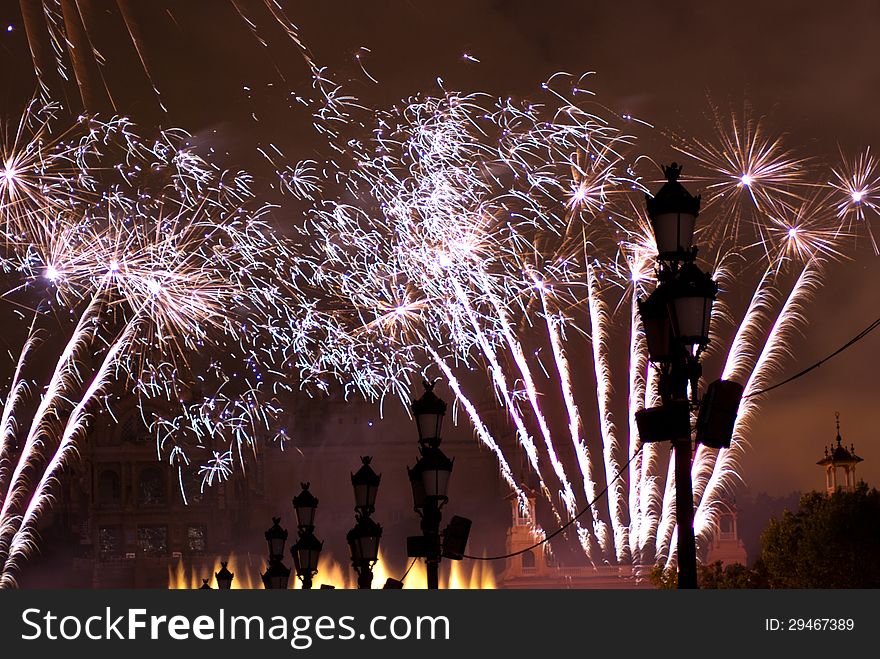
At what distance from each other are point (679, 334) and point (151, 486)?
4001 inches

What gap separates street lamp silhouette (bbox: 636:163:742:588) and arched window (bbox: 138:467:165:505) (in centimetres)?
9950

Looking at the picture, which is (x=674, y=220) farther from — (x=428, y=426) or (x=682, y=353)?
(x=428, y=426)

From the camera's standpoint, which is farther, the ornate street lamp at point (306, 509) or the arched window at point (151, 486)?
the arched window at point (151, 486)

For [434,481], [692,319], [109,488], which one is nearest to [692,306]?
[692,319]

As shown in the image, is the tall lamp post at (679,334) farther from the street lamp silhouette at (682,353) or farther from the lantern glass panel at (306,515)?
the lantern glass panel at (306,515)

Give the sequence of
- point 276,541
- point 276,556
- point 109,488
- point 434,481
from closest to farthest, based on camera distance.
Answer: point 434,481 < point 276,541 < point 276,556 < point 109,488

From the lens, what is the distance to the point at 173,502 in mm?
105188

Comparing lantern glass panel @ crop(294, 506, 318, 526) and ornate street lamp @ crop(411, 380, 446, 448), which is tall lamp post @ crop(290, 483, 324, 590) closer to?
lantern glass panel @ crop(294, 506, 318, 526)

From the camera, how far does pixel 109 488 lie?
107 meters

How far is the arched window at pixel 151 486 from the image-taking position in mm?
106500

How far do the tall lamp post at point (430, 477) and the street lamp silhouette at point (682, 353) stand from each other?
5695 mm

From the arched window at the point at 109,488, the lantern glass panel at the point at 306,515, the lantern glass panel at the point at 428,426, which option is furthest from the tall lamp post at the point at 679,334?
the arched window at the point at 109,488

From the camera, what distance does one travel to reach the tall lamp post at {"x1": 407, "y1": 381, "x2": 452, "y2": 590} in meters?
15.3

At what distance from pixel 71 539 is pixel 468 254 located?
81637mm
